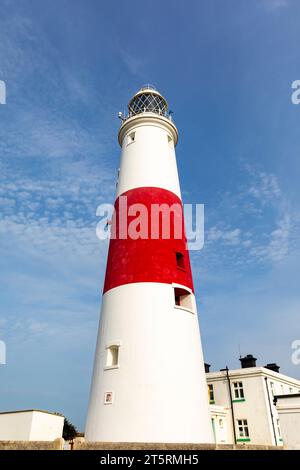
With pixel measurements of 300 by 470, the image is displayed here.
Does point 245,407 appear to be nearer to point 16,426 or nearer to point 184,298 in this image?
Result: point 184,298

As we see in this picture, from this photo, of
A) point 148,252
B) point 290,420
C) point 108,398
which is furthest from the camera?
point 148,252

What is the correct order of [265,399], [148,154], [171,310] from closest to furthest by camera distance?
1. [171,310]
2. [148,154]
3. [265,399]

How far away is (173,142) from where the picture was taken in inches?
752

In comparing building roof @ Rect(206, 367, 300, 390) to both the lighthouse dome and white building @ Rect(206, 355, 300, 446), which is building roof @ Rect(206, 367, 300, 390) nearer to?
white building @ Rect(206, 355, 300, 446)

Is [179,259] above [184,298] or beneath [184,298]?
above

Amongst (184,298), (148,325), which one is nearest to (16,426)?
(148,325)

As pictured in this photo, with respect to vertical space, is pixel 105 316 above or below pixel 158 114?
below

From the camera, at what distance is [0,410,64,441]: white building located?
11.0 metres

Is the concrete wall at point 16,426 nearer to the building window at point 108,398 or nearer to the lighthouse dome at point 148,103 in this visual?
the building window at point 108,398

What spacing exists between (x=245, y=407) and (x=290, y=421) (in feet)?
51.6

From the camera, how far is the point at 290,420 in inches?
464

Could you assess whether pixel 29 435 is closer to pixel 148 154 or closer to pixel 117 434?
pixel 117 434
